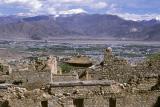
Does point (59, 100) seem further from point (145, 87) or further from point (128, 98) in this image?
point (145, 87)

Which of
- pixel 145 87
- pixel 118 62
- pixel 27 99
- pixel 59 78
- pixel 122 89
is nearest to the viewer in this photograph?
pixel 27 99

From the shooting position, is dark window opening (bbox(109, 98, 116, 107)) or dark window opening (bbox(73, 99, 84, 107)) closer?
dark window opening (bbox(109, 98, 116, 107))

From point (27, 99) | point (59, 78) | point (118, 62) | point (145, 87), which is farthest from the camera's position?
point (59, 78)

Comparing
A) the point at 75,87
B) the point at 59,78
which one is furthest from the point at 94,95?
the point at 59,78

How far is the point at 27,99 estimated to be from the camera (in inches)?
775

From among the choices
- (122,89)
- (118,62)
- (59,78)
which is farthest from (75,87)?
(59,78)

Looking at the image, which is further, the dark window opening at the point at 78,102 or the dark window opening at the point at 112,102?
the dark window opening at the point at 78,102

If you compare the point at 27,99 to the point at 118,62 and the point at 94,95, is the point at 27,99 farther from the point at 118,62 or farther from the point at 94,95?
the point at 118,62

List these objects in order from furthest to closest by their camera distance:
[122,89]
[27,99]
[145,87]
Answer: [145,87]
[122,89]
[27,99]

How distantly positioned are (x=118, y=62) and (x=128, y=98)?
943 cm

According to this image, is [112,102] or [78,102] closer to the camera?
[112,102]

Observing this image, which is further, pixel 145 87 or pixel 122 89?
pixel 145 87

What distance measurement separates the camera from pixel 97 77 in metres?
30.0

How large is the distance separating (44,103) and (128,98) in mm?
2918
